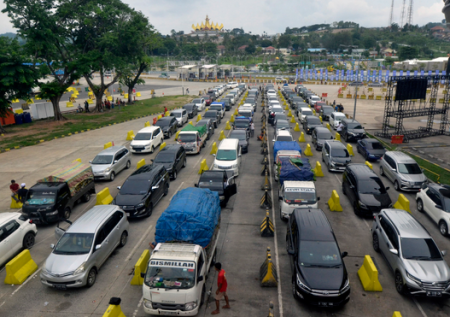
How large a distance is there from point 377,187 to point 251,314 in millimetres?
9476

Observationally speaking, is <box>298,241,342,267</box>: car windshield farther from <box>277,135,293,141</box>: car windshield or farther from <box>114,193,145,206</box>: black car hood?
<box>277,135,293,141</box>: car windshield

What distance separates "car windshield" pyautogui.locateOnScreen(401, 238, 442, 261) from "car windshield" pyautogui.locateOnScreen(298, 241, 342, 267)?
2.30 meters

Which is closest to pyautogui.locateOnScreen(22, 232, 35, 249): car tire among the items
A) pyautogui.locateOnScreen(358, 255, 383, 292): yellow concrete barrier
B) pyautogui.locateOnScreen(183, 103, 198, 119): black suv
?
pyautogui.locateOnScreen(358, 255, 383, 292): yellow concrete barrier

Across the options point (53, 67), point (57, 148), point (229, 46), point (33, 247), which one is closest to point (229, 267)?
point (33, 247)

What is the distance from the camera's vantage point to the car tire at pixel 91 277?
33.8 ft

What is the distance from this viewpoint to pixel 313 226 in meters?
11.1

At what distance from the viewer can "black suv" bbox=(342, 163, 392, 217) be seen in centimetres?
1473

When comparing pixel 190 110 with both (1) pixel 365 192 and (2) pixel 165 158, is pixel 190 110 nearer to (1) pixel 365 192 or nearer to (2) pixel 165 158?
(2) pixel 165 158

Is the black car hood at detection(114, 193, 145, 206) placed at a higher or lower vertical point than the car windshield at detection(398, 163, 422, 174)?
lower

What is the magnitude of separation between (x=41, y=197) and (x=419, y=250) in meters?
14.9

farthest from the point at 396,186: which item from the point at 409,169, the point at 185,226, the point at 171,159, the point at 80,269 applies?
the point at 80,269

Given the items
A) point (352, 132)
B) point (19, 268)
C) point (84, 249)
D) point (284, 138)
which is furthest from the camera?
point (352, 132)

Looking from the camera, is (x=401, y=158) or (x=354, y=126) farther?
(x=354, y=126)

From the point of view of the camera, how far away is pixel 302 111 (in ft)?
120
